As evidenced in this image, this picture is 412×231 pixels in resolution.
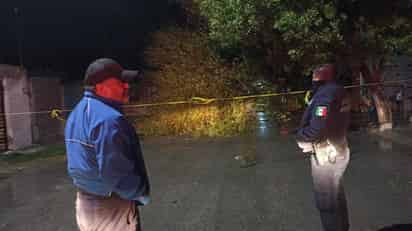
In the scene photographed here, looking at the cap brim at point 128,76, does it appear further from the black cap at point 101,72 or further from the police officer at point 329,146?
the police officer at point 329,146

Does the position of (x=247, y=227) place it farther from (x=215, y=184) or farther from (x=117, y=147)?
(x=117, y=147)

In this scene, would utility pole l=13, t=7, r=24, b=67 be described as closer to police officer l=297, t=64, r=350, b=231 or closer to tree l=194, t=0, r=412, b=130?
tree l=194, t=0, r=412, b=130

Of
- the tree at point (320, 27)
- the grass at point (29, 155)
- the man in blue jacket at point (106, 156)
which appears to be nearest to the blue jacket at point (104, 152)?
the man in blue jacket at point (106, 156)

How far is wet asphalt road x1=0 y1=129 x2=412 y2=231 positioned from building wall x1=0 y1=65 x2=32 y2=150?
2936 mm

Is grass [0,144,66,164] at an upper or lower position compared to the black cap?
lower

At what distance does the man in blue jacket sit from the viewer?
8.09 ft

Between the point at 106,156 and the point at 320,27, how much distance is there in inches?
305

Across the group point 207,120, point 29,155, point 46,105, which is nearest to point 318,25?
point 207,120

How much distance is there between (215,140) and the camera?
12.0 metres

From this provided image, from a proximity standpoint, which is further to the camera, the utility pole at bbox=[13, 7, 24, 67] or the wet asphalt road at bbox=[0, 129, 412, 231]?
the utility pole at bbox=[13, 7, 24, 67]

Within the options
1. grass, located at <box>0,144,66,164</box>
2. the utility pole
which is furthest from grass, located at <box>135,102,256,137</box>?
the utility pole

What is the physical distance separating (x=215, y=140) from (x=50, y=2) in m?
8.64

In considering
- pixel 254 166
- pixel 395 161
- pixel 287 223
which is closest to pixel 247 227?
pixel 287 223

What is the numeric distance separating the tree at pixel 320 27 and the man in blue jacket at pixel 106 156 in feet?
21.4
